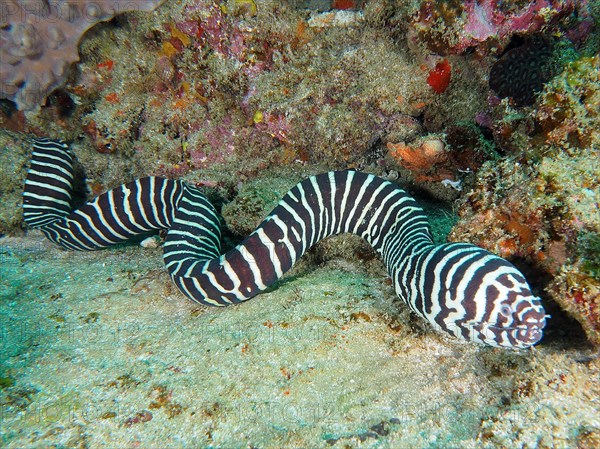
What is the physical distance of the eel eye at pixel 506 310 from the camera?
2.89m

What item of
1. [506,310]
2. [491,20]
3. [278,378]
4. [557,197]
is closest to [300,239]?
[278,378]

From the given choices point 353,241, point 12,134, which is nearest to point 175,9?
point 12,134

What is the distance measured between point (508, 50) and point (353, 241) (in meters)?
3.66

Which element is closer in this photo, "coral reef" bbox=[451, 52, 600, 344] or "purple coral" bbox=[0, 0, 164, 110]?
"coral reef" bbox=[451, 52, 600, 344]

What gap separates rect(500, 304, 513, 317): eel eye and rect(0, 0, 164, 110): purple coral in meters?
5.77

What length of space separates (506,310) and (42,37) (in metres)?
6.54

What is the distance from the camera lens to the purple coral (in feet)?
15.3

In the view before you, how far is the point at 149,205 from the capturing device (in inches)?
208

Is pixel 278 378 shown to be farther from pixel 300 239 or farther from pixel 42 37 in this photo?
pixel 42 37

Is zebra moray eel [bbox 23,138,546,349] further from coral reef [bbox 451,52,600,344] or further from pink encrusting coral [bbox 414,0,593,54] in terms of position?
pink encrusting coral [bbox 414,0,593,54]

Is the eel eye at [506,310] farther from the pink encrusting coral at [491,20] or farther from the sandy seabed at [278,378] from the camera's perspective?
the pink encrusting coral at [491,20]

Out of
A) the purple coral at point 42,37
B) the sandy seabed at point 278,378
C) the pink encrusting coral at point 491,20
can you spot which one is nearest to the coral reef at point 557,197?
the sandy seabed at point 278,378

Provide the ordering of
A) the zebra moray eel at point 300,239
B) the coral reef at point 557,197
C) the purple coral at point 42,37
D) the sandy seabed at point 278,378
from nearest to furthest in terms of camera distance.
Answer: the sandy seabed at point 278,378 < the coral reef at point 557,197 < the zebra moray eel at point 300,239 < the purple coral at point 42,37

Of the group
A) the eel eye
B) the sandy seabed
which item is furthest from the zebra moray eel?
the sandy seabed
